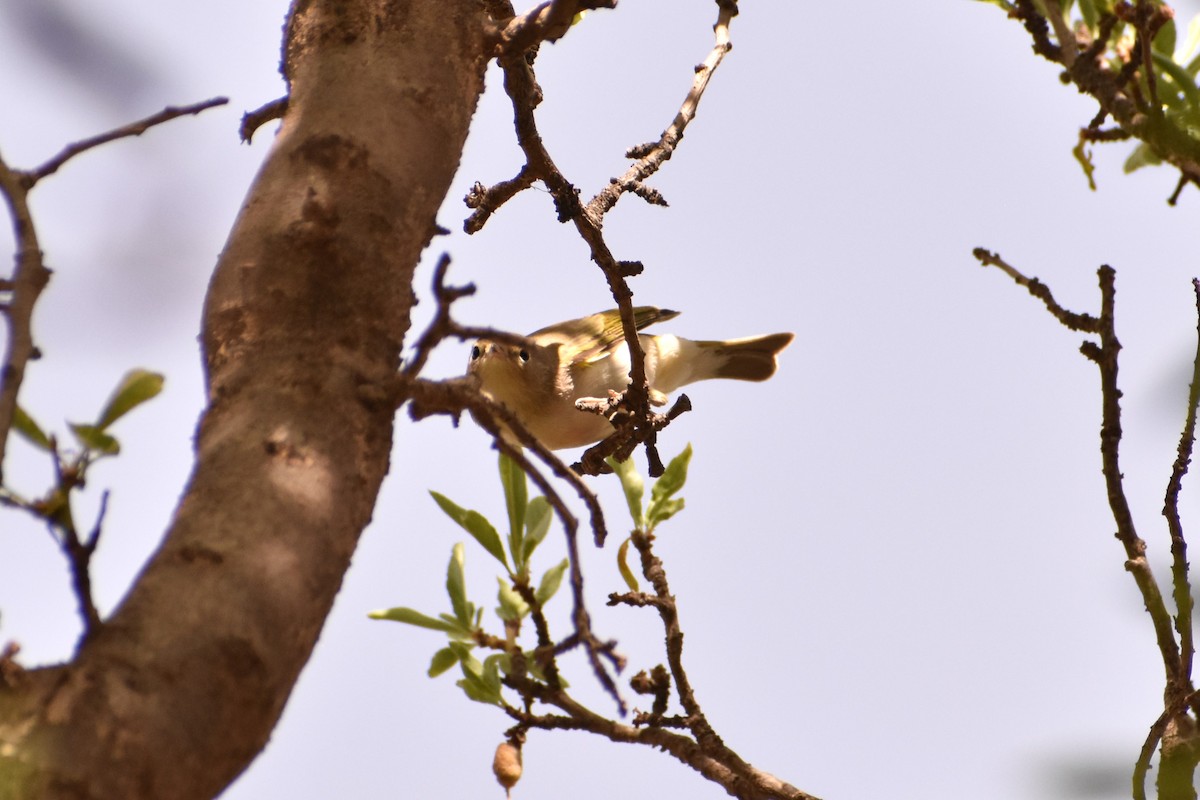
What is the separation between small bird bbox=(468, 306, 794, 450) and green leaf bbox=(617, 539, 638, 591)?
3.99 ft

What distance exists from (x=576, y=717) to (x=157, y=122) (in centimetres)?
159

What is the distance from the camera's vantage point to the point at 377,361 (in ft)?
4.04

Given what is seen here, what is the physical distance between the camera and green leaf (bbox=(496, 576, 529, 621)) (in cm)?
257

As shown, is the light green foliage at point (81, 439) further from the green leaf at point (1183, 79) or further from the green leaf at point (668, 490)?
the green leaf at point (668, 490)

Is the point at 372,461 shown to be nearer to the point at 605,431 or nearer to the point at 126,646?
the point at 126,646

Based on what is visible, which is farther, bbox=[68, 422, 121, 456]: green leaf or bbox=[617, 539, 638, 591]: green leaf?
bbox=[617, 539, 638, 591]: green leaf

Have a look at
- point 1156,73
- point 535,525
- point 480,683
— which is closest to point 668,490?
point 535,525

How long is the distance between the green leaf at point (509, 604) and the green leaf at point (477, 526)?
70 mm

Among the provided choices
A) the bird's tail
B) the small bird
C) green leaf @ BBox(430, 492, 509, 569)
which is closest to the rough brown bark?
green leaf @ BBox(430, 492, 509, 569)

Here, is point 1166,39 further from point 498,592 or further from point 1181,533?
point 498,592

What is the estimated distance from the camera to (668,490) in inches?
114

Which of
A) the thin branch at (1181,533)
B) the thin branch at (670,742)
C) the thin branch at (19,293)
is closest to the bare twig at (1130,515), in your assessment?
the thin branch at (1181,533)

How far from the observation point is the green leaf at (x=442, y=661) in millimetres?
2537

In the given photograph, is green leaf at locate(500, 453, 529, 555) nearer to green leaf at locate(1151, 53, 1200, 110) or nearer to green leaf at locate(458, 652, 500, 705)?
green leaf at locate(458, 652, 500, 705)
